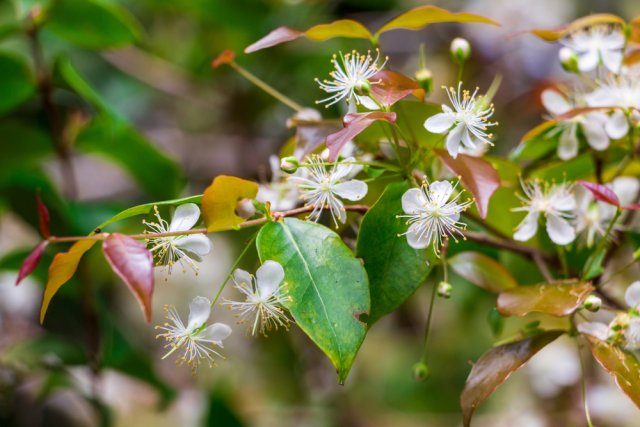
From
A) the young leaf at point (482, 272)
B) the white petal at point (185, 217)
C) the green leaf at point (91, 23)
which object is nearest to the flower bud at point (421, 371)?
the young leaf at point (482, 272)

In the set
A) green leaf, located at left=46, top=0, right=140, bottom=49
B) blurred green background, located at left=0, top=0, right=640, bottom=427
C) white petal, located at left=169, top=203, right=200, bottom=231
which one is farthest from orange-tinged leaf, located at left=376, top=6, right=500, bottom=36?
green leaf, located at left=46, top=0, right=140, bottom=49

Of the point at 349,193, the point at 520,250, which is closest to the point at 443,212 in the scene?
the point at 349,193

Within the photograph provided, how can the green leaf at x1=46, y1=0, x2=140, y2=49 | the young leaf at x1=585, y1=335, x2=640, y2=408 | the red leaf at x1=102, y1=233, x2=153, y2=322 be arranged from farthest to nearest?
the green leaf at x1=46, y1=0, x2=140, y2=49
the young leaf at x1=585, y1=335, x2=640, y2=408
the red leaf at x1=102, y1=233, x2=153, y2=322

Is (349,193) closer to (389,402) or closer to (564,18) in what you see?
(389,402)

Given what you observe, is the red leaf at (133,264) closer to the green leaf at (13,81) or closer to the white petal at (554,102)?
the white petal at (554,102)

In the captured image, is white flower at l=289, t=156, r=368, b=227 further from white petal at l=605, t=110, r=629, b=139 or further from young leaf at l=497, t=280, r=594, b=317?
white petal at l=605, t=110, r=629, b=139

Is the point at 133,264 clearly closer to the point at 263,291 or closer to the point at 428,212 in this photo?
the point at 263,291
